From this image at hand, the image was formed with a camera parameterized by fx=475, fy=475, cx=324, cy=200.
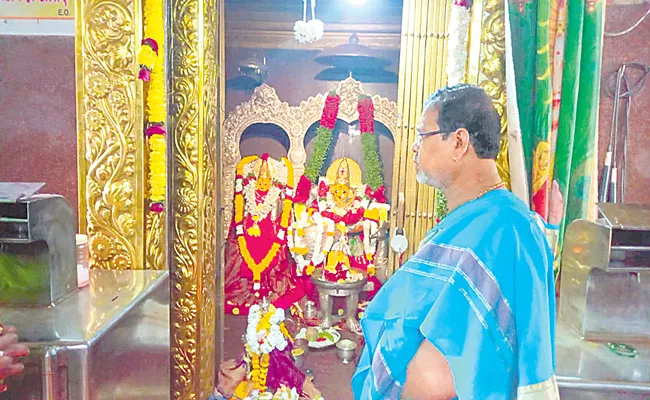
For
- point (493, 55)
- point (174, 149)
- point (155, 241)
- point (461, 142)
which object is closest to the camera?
point (461, 142)

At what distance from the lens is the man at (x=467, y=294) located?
1.22 m

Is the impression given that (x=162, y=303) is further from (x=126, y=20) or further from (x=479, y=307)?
(x=479, y=307)

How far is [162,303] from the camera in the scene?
2.13 metres

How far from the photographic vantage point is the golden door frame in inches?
85.0

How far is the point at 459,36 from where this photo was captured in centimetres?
192

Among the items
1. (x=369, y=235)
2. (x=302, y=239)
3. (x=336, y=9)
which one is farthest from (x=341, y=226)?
(x=336, y=9)

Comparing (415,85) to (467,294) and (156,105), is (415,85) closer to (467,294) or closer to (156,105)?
(156,105)

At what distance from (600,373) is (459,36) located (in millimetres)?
1319

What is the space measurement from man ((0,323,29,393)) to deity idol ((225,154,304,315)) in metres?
3.20

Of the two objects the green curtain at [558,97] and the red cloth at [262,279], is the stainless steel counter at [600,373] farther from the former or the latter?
the red cloth at [262,279]

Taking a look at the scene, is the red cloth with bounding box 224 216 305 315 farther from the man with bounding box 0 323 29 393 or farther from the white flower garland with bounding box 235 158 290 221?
the man with bounding box 0 323 29 393

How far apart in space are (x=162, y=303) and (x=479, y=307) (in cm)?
146

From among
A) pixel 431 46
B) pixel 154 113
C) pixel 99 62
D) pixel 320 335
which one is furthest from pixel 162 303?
pixel 431 46

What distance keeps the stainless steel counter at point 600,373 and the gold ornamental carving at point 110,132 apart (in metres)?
1.85
